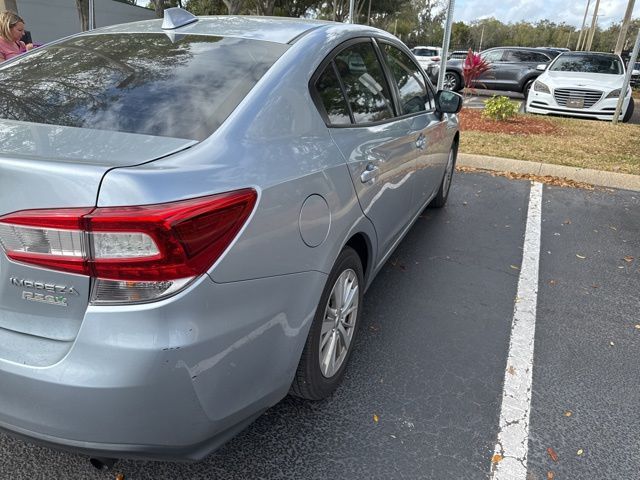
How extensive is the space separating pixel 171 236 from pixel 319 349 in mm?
975

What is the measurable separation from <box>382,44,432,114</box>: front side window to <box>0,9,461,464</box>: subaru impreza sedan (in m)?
1.06

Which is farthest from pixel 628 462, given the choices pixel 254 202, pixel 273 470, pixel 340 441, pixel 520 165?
pixel 520 165

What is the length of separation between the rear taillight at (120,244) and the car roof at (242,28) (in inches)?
49.5

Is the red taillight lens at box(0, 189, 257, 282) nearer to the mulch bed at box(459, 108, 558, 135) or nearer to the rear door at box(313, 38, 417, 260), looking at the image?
the rear door at box(313, 38, 417, 260)

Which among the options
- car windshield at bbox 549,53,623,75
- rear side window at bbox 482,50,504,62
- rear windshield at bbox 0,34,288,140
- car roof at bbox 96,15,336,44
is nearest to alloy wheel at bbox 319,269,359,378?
rear windshield at bbox 0,34,288,140

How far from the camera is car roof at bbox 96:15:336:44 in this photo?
2.41m

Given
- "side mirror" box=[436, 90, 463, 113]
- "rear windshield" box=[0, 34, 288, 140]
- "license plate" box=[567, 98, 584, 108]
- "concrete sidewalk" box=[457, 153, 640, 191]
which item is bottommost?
"concrete sidewalk" box=[457, 153, 640, 191]

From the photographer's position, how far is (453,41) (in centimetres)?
6388

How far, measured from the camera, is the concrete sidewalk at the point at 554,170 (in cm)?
631

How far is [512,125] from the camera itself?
9703 millimetres

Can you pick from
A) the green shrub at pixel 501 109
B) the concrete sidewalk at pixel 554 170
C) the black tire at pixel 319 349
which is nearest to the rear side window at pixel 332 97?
the black tire at pixel 319 349

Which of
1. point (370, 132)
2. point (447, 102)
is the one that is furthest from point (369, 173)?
point (447, 102)

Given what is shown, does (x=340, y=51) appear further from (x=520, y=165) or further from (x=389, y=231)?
(x=520, y=165)

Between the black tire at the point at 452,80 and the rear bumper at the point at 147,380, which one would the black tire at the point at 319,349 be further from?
the black tire at the point at 452,80
